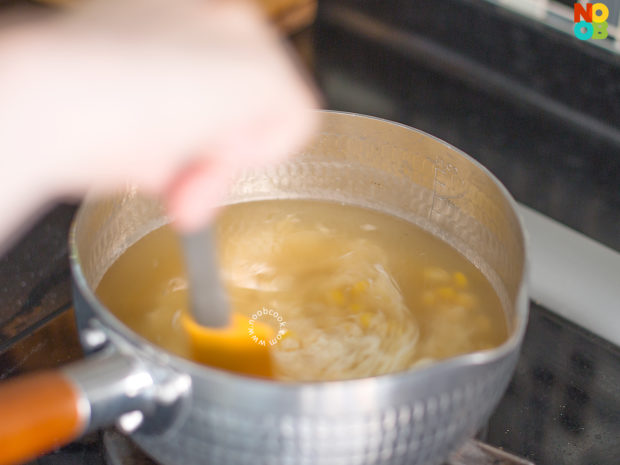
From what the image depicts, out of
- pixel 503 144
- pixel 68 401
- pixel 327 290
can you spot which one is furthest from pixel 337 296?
pixel 503 144

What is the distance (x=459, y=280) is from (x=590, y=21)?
0.39 m

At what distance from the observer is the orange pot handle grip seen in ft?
1.42

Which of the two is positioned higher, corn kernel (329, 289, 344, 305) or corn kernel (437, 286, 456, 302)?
corn kernel (329, 289, 344, 305)

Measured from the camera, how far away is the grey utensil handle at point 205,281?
52 cm

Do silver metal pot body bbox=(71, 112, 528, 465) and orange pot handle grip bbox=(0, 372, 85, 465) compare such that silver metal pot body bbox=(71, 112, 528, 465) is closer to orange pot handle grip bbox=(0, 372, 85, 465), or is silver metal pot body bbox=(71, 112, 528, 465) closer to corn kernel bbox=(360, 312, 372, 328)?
orange pot handle grip bbox=(0, 372, 85, 465)

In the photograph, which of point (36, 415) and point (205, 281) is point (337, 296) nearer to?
point (205, 281)

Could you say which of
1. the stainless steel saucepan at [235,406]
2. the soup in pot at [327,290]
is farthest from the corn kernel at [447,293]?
the stainless steel saucepan at [235,406]

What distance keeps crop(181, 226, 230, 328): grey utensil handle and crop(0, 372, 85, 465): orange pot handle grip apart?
112 mm

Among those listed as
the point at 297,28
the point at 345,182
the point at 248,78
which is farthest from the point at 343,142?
the point at 297,28

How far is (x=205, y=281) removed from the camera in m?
0.53

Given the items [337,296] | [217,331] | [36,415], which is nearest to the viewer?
[36,415]

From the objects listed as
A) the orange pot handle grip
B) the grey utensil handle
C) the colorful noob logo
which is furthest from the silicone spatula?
the colorful noob logo

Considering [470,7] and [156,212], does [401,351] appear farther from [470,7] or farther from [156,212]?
[470,7]

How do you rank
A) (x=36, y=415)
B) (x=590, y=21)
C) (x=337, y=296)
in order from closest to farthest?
1. (x=36, y=415)
2. (x=337, y=296)
3. (x=590, y=21)
